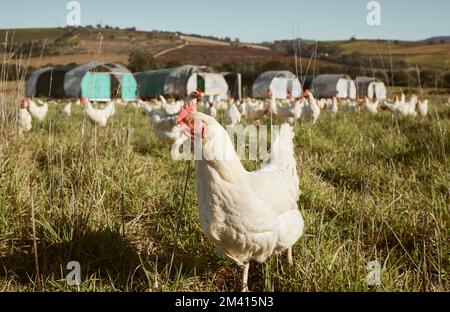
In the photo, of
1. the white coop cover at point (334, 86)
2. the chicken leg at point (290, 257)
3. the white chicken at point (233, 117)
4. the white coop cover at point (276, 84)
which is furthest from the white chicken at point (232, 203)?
the white coop cover at point (334, 86)

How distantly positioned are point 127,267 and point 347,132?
495 centimetres

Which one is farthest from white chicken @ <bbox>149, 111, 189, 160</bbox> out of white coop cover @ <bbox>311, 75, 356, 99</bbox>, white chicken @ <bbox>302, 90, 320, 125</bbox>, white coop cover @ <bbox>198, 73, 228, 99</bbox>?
white coop cover @ <bbox>311, 75, 356, 99</bbox>

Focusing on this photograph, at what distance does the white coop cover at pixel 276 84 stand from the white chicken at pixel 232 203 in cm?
2322

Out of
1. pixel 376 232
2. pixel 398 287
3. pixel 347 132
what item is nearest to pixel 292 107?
pixel 347 132

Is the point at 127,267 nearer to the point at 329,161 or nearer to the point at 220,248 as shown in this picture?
the point at 220,248

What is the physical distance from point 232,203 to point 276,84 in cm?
2403

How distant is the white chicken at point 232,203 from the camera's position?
1762mm

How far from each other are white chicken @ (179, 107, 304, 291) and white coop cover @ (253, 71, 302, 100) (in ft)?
76.2

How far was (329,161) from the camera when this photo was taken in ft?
14.0

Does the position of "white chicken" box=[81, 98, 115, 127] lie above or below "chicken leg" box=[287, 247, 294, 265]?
above

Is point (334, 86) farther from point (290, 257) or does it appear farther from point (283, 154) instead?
point (290, 257)

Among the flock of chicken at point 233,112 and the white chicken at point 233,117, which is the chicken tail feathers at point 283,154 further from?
the white chicken at point 233,117

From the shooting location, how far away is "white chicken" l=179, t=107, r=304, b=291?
1.76m

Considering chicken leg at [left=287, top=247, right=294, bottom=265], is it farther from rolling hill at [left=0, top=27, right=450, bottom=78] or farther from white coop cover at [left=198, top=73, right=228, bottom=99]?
rolling hill at [left=0, top=27, right=450, bottom=78]
